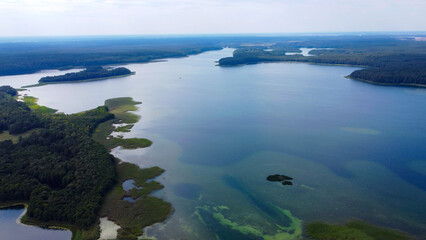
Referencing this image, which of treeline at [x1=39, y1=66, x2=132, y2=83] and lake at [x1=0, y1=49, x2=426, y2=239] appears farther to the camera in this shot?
treeline at [x1=39, y1=66, x2=132, y2=83]

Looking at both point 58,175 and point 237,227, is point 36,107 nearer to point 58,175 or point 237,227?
point 58,175

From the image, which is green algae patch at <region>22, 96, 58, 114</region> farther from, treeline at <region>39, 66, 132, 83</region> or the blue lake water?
the blue lake water

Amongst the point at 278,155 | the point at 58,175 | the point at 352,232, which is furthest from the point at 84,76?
the point at 352,232

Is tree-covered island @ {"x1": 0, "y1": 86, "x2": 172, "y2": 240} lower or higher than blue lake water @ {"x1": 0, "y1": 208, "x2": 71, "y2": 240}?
higher

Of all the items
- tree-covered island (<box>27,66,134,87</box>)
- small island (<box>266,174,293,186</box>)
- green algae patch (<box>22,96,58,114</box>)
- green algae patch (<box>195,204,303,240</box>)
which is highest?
tree-covered island (<box>27,66,134,87</box>)

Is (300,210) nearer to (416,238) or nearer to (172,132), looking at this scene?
(416,238)

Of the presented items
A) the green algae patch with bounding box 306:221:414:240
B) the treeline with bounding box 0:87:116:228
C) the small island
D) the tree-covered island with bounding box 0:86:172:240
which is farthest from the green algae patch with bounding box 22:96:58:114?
the green algae patch with bounding box 306:221:414:240

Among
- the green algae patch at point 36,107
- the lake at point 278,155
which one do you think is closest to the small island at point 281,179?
the lake at point 278,155
